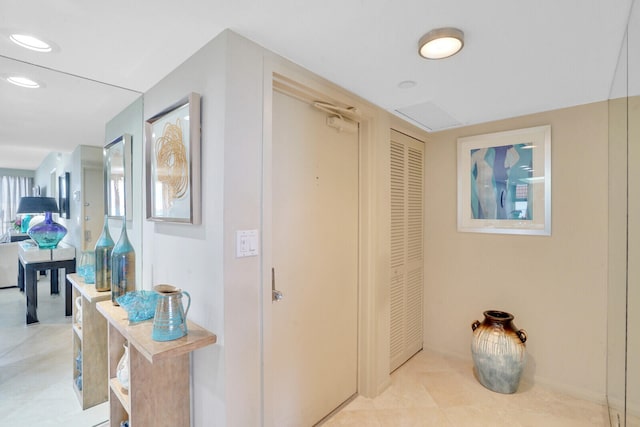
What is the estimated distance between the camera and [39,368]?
165cm

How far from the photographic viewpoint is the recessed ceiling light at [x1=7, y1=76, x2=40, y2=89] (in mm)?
1512

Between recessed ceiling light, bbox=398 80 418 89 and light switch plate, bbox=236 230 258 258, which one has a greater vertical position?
recessed ceiling light, bbox=398 80 418 89

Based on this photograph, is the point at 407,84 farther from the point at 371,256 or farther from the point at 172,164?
the point at 172,164

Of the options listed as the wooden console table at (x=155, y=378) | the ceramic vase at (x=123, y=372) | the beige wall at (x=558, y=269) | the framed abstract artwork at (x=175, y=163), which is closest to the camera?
the wooden console table at (x=155, y=378)

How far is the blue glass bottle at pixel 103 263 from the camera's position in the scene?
178 centimetres

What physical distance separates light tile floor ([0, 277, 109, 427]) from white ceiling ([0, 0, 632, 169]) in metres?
0.75

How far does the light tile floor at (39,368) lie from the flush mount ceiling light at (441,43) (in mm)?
2282

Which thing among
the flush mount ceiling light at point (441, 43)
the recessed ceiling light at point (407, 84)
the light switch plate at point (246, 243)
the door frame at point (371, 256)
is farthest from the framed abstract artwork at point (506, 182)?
the light switch plate at point (246, 243)

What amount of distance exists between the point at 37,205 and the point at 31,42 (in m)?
0.76

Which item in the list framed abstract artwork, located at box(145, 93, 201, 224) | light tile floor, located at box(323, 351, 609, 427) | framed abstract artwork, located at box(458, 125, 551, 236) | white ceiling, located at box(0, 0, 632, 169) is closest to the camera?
white ceiling, located at box(0, 0, 632, 169)

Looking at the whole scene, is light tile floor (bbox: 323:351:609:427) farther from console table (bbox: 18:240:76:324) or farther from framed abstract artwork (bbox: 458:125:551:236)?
console table (bbox: 18:240:76:324)

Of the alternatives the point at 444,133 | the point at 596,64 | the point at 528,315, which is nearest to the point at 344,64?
the point at 596,64

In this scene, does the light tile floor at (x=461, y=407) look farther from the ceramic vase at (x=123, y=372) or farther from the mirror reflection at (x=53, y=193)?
the mirror reflection at (x=53, y=193)

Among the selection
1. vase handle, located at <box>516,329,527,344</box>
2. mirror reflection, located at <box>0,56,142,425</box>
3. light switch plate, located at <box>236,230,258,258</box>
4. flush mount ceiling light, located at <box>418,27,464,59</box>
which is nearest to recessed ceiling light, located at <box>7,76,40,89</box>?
mirror reflection, located at <box>0,56,142,425</box>
